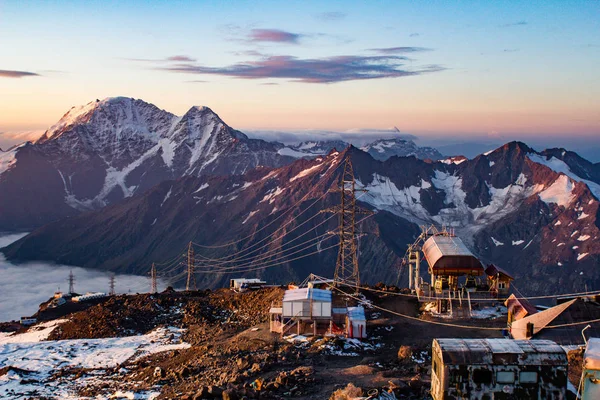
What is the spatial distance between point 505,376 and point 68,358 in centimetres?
2830

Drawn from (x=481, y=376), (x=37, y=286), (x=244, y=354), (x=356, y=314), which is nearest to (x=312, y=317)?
(x=356, y=314)

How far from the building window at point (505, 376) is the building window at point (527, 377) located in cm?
29

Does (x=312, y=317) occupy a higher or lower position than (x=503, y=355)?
lower

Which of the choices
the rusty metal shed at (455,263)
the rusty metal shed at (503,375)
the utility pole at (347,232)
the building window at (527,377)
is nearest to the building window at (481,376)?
the rusty metal shed at (503,375)

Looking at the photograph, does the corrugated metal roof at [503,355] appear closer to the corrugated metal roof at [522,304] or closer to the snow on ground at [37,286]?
the corrugated metal roof at [522,304]

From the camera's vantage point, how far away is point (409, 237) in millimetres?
199375

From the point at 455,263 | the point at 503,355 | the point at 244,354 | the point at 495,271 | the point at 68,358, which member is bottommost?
the point at 68,358

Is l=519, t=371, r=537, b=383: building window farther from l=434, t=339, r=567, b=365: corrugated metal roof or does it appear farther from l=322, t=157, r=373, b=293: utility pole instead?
l=322, t=157, r=373, b=293: utility pole

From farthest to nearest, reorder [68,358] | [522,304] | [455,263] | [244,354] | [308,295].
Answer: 1. [455,263]
2. [522,304]
3. [308,295]
4. [68,358]
5. [244,354]

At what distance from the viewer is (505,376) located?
23.5m

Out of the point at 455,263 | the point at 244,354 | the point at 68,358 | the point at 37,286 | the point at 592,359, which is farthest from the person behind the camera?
the point at 37,286

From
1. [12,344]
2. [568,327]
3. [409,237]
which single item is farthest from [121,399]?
[409,237]

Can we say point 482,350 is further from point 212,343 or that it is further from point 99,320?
point 99,320

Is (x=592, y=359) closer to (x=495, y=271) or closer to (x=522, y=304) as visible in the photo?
(x=522, y=304)
